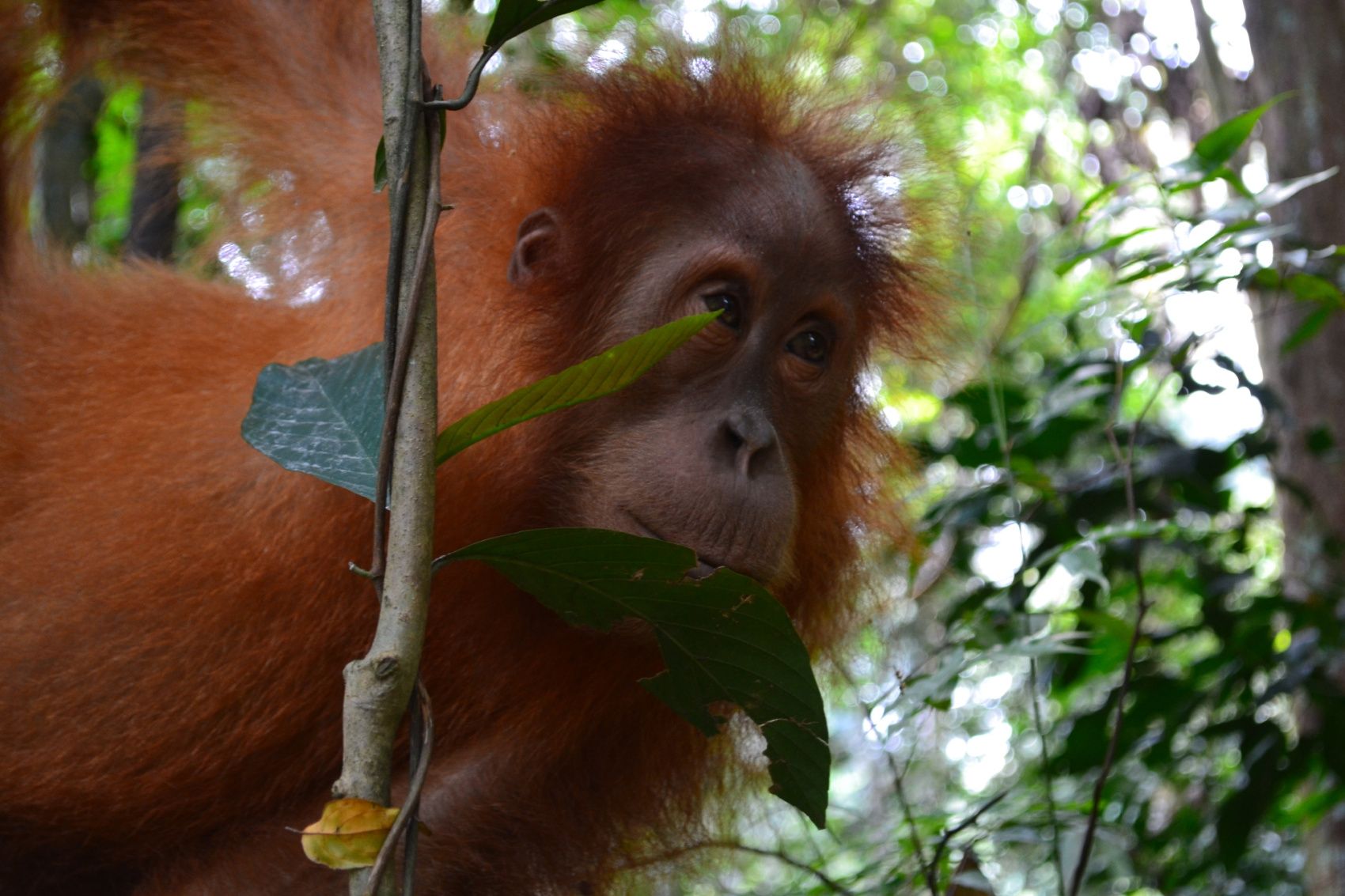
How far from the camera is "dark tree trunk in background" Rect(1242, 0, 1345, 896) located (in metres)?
4.45

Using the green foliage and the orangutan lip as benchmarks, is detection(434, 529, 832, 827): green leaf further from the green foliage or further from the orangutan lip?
the green foliage

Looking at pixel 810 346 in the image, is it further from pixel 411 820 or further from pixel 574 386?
pixel 411 820

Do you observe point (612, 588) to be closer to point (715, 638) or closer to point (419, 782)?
point (715, 638)

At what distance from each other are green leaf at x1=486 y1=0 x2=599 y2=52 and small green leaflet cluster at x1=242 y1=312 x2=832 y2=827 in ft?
1.35

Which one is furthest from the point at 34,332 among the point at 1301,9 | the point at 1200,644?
the point at 1200,644

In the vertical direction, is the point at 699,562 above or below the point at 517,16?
below

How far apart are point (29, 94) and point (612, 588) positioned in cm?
250

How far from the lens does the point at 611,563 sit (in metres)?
1.59

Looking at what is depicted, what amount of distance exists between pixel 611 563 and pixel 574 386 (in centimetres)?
23

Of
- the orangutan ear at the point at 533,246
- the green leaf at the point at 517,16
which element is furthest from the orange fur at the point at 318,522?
the green leaf at the point at 517,16

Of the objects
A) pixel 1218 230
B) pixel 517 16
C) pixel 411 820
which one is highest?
pixel 517 16

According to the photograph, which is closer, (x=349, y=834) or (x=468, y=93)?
(x=349, y=834)

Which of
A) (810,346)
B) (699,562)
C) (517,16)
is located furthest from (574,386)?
(810,346)

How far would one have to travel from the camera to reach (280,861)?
253cm
